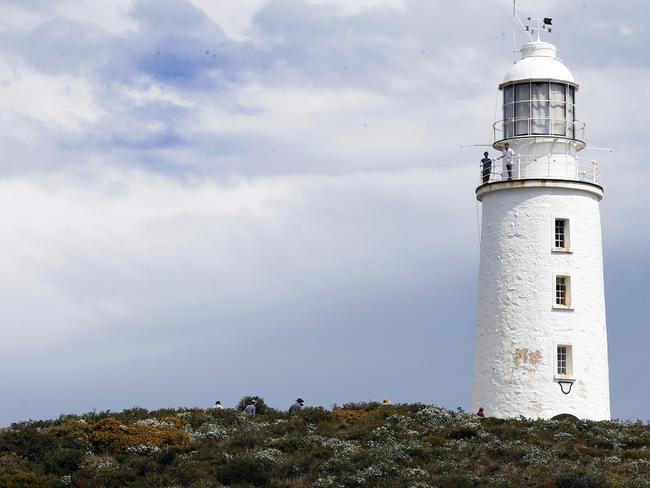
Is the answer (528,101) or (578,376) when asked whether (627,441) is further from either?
(528,101)

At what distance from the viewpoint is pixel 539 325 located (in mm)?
43500

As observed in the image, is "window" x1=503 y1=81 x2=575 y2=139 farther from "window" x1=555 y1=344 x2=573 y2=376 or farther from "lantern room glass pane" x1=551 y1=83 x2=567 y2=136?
"window" x1=555 y1=344 x2=573 y2=376

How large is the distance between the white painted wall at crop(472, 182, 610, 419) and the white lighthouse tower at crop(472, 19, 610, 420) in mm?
33

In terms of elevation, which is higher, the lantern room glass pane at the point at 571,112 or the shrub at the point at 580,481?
the lantern room glass pane at the point at 571,112

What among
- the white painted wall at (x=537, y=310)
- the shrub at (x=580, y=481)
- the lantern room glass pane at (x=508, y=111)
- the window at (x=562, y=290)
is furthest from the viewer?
the lantern room glass pane at (x=508, y=111)

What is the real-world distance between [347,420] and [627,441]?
27.4 ft

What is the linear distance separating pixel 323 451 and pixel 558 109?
53.4ft

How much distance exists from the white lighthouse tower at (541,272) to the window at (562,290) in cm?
3

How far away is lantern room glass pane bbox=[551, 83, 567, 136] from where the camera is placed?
45.8 m

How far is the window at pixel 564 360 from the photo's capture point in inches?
1711

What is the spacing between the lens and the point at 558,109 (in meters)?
45.9

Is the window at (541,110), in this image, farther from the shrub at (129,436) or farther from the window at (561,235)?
the shrub at (129,436)

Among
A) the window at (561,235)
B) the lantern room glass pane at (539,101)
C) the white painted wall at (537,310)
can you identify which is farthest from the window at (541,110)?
the window at (561,235)

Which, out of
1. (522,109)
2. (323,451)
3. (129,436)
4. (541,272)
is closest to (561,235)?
(541,272)
